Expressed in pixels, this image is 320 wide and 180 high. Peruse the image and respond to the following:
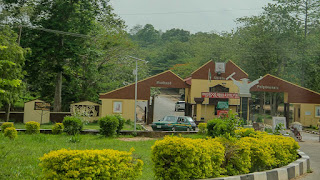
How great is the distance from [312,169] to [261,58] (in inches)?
1509

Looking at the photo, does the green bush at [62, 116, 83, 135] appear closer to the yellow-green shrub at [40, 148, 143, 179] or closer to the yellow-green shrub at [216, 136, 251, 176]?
the yellow-green shrub at [216, 136, 251, 176]

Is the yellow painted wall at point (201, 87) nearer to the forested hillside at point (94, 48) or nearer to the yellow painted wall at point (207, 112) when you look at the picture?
the yellow painted wall at point (207, 112)

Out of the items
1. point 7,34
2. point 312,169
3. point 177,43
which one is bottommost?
point 312,169

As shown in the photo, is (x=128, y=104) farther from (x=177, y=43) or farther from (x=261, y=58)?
(x=177, y=43)

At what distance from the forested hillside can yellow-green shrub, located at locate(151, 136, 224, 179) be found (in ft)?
52.8

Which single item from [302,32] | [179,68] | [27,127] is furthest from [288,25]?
[27,127]

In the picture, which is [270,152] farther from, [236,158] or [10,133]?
[10,133]

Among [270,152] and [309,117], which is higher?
[309,117]

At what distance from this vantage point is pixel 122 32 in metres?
41.0

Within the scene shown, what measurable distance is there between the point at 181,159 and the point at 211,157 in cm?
96

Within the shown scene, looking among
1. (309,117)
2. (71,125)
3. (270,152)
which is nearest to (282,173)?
(270,152)

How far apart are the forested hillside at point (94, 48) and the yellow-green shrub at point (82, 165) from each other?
16.3 meters

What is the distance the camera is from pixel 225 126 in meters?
15.2

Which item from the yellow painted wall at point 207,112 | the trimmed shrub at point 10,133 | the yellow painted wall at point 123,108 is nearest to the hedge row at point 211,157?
the trimmed shrub at point 10,133
